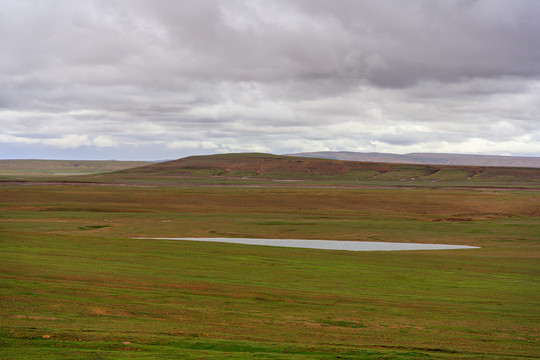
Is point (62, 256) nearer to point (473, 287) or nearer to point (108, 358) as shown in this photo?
point (108, 358)

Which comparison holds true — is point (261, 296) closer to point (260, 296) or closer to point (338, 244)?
point (260, 296)

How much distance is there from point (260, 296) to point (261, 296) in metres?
0.05

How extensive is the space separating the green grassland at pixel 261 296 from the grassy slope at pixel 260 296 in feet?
0.28

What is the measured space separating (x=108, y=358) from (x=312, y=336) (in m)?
7.25

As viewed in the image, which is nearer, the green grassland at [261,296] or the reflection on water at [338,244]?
the green grassland at [261,296]

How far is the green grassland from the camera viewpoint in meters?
16.7

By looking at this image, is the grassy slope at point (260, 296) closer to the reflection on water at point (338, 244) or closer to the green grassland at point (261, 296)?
the green grassland at point (261, 296)

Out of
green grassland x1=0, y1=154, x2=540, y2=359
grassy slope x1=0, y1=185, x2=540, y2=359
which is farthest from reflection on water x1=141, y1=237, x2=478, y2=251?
grassy slope x1=0, y1=185, x2=540, y2=359

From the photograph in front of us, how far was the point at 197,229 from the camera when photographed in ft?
202

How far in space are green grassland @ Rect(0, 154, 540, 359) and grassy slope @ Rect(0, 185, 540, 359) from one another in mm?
85

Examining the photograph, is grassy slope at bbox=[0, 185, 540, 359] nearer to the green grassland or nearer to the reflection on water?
the green grassland

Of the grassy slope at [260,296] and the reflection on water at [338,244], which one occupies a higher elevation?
the grassy slope at [260,296]

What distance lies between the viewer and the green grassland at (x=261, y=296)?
54.6 feet

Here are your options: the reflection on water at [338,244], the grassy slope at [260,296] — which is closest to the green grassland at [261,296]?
the grassy slope at [260,296]
